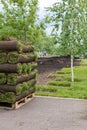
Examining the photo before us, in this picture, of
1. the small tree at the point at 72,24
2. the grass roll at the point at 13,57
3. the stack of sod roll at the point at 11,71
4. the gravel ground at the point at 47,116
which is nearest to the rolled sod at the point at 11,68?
the stack of sod roll at the point at 11,71

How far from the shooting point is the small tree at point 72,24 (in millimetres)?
14031

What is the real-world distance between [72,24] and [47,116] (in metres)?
7.53

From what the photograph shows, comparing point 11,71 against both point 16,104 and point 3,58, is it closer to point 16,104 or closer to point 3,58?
point 3,58

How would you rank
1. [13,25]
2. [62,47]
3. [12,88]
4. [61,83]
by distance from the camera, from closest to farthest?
[12,88] → [61,83] → [62,47] → [13,25]

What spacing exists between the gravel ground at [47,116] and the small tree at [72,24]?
16.3 feet

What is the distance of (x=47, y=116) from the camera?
25.3 ft

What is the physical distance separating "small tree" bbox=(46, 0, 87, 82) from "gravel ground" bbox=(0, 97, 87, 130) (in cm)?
496

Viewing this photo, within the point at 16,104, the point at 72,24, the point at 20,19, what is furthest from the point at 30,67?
the point at 20,19

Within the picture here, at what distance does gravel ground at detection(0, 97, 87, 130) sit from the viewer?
680 cm

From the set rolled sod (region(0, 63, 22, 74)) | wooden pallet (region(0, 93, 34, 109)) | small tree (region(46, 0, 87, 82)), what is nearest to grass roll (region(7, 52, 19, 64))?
rolled sod (region(0, 63, 22, 74))

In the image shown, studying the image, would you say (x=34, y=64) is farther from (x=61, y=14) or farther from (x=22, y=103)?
(x=61, y=14)

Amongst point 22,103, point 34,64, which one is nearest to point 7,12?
point 34,64

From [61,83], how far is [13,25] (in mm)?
8146

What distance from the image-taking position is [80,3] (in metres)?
14.0
